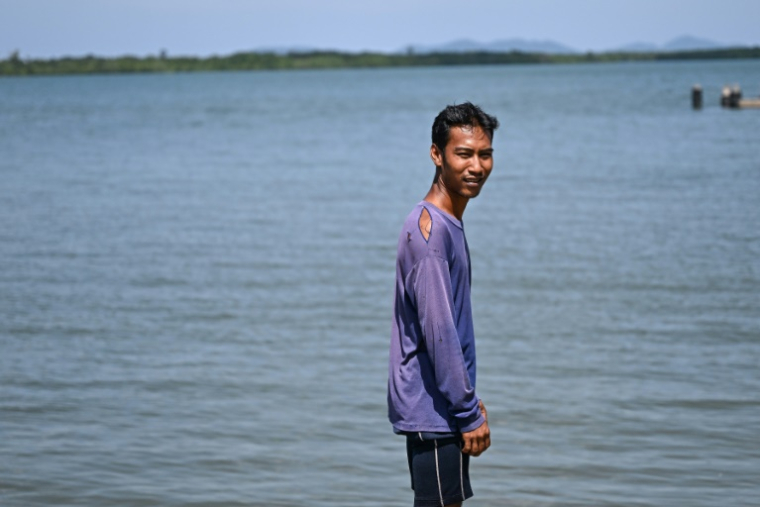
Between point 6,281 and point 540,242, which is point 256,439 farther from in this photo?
point 540,242

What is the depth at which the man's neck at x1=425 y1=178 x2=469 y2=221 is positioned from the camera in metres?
4.36

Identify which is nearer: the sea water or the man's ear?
the man's ear

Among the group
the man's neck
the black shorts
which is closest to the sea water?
the black shorts

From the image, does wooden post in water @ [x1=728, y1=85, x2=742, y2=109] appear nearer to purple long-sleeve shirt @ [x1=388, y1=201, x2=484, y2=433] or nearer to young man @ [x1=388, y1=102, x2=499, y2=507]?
young man @ [x1=388, y1=102, x2=499, y2=507]

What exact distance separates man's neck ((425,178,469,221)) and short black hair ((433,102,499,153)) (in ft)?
0.52

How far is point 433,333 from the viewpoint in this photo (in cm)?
420

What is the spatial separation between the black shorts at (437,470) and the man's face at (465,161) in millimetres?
930

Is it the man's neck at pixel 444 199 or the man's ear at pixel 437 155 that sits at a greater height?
the man's ear at pixel 437 155

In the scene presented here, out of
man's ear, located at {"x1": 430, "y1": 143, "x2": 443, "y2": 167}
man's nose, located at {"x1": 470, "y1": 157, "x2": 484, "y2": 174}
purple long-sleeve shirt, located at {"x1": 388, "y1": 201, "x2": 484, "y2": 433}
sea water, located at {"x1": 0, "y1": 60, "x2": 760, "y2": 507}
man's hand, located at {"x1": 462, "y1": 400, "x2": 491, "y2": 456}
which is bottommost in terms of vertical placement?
sea water, located at {"x1": 0, "y1": 60, "x2": 760, "y2": 507}

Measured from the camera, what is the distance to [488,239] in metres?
18.5

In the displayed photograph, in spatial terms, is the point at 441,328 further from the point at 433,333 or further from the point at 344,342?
the point at 344,342

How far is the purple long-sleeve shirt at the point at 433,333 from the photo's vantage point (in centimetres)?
418

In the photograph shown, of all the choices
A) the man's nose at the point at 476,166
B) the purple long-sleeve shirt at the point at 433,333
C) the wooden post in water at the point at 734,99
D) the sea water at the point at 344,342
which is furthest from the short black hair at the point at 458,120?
the wooden post in water at the point at 734,99

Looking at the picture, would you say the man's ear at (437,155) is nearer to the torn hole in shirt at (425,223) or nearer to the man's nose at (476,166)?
the man's nose at (476,166)
